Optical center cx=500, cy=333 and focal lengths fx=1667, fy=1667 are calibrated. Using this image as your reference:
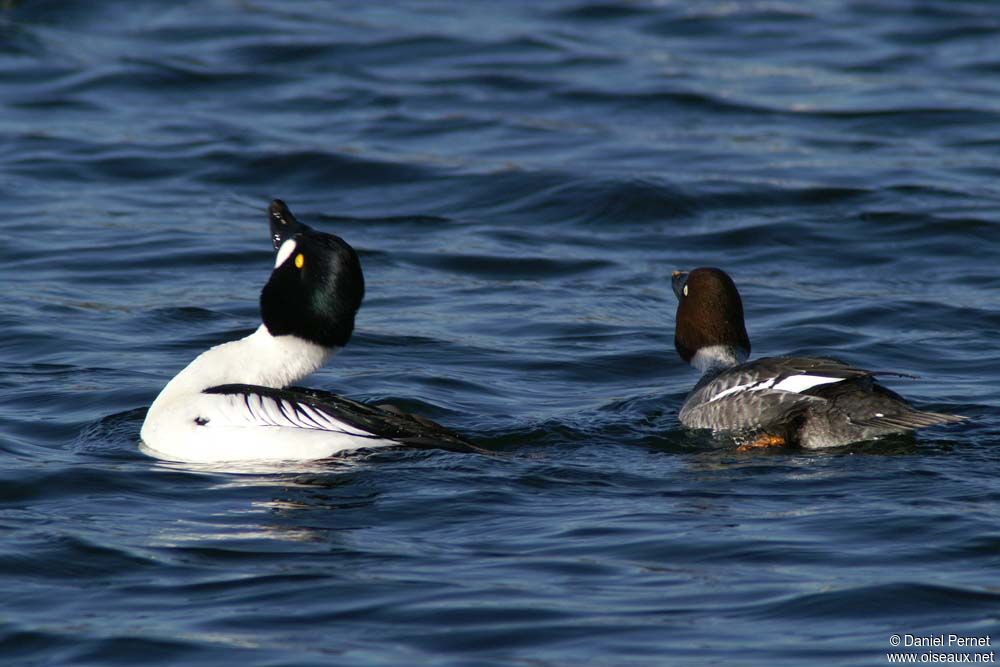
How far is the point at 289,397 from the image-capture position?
8.39 meters

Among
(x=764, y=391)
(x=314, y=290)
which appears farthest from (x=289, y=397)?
(x=764, y=391)

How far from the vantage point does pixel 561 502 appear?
775 centimetres

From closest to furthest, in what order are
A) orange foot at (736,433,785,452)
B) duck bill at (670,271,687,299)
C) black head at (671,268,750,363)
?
orange foot at (736,433,785,452), black head at (671,268,750,363), duck bill at (670,271,687,299)

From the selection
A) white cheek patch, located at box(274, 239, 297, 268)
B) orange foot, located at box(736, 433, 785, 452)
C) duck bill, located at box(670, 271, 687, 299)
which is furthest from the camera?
duck bill, located at box(670, 271, 687, 299)

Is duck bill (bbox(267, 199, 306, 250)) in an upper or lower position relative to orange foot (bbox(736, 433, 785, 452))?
upper

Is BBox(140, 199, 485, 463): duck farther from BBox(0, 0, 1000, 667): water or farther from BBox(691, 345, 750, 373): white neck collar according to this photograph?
BBox(691, 345, 750, 373): white neck collar

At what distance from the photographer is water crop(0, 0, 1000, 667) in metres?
6.42

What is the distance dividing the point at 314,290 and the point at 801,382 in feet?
8.71

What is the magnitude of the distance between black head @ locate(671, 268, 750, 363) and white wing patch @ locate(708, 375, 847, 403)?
3.12ft

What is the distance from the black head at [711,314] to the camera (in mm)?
10094

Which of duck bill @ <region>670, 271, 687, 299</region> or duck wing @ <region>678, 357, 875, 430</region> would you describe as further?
duck bill @ <region>670, 271, 687, 299</region>

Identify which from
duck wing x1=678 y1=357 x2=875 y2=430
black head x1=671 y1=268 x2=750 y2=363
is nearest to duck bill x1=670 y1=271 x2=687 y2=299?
black head x1=671 y1=268 x2=750 y2=363

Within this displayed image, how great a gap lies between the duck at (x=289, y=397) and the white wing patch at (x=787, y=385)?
1564 millimetres

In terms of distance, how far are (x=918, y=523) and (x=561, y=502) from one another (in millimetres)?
1613
